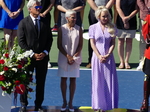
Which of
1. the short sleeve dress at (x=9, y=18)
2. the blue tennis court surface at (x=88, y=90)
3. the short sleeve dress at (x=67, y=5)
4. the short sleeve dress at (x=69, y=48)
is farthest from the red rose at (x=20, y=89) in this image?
the short sleeve dress at (x=9, y=18)

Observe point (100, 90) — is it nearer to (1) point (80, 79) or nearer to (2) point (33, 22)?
(2) point (33, 22)

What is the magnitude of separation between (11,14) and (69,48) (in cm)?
313

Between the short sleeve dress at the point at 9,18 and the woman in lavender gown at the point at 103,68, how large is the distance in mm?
3473

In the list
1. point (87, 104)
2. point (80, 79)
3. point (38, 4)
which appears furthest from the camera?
point (80, 79)

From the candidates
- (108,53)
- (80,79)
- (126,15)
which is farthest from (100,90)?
(126,15)

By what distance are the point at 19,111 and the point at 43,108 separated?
51cm

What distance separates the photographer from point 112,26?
1049 cm

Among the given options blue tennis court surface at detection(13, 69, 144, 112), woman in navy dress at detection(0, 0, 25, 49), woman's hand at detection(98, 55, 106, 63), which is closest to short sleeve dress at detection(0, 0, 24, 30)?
woman in navy dress at detection(0, 0, 25, 49)

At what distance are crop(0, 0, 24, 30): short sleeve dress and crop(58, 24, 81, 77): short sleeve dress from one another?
10.1 ft

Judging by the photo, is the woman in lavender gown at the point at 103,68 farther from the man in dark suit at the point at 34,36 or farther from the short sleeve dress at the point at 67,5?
the short sleeve dress at the point at 67,5

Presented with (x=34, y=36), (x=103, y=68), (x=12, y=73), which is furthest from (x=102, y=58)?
(x=12, y=73)

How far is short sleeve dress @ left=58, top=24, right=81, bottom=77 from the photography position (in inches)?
422

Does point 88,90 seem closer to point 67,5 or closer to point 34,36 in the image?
point 67,5

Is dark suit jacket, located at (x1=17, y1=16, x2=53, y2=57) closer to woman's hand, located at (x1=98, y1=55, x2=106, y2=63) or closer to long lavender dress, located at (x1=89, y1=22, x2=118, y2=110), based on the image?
long lavender dress, located at (x1=89, y1=22, x2=118, y2=110)
